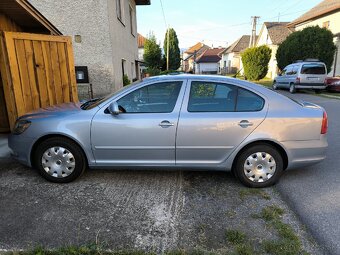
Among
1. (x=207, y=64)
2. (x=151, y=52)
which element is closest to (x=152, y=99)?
(x=151, y=52)

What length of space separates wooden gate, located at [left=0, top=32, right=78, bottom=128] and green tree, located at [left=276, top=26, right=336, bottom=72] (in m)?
18.6

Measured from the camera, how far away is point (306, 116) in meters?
3.54

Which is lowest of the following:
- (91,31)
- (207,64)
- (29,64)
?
(29,64)

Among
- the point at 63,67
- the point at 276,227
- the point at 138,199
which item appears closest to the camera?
the point at 276,227

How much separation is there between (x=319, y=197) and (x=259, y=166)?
85 centimetres

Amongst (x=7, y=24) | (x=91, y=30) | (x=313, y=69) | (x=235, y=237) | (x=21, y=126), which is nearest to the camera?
(x=235, y=237)

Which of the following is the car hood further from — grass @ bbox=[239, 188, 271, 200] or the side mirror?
grass @ bbox=[239, 188, 271, 200]

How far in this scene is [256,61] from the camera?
2591 cm

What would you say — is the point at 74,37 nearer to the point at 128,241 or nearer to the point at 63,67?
the point at 63,67

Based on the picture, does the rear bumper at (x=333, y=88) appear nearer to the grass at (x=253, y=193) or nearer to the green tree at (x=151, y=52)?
the grass at (x=253, y=193)

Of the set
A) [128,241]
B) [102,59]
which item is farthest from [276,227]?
[102,59]

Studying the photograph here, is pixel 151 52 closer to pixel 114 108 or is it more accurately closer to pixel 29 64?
pixel 29 64

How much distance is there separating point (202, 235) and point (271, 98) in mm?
2071

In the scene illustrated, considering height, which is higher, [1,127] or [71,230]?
[1,127]
